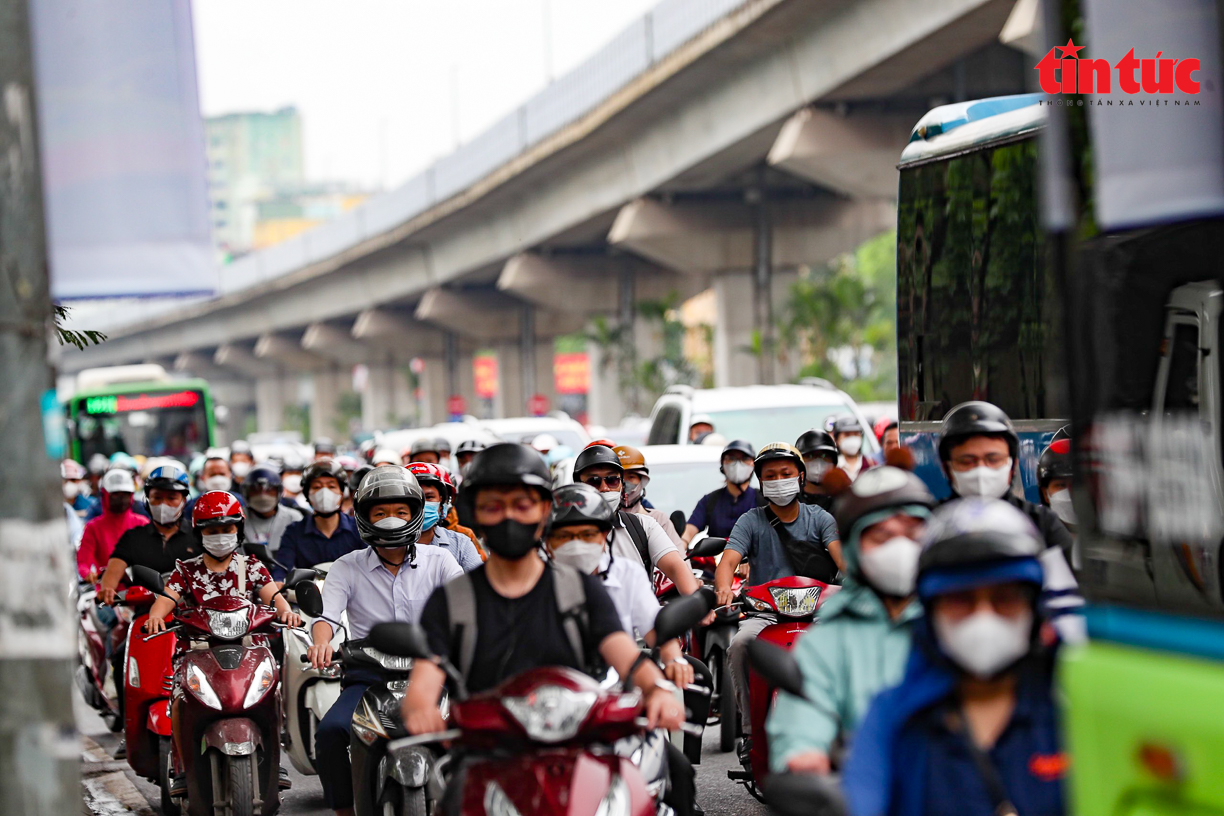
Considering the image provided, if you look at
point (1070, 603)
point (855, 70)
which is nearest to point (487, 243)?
point (855, 70)

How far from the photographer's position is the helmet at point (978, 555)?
141 inches

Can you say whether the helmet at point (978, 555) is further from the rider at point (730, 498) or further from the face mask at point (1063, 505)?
the rider at point (730, 498)

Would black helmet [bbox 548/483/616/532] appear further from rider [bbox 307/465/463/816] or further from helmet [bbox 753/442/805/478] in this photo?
helmet [bbox 753/442/805/478]

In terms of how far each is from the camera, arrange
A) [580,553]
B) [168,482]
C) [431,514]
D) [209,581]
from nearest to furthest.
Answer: [580,553], [209,581], [431,514], [168,482]

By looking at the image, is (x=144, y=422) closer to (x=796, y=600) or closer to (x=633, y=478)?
(x=633, y=478)

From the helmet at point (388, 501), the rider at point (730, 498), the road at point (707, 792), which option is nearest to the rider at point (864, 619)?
the helmet at point (388, 501)

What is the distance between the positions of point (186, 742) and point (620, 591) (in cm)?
271

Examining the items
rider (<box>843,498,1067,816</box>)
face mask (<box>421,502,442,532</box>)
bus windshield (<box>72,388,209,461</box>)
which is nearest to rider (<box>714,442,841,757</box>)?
face mask (<box>421,502,442,532</box>)

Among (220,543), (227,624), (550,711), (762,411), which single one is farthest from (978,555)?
(762,411)

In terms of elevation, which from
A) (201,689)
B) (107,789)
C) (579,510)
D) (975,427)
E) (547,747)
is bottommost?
(107,789)

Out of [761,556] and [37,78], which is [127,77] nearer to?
[37,78]

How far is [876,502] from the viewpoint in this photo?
440cm

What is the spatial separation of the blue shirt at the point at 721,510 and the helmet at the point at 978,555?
710 cm

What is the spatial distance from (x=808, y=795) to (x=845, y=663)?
0.75 meters
